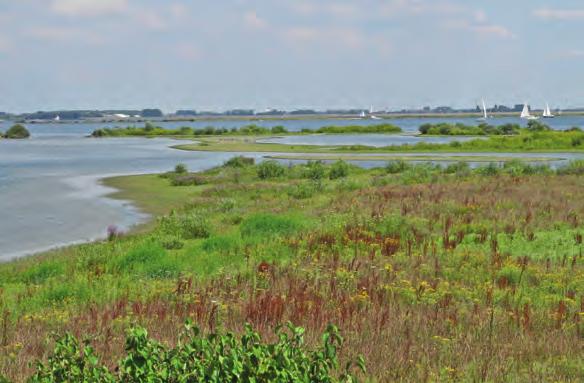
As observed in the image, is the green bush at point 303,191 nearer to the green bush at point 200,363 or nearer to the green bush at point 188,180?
the green bush at point 188,180

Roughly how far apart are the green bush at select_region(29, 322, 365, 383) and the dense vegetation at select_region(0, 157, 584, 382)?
0.02 metres

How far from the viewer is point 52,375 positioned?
16.3 ft

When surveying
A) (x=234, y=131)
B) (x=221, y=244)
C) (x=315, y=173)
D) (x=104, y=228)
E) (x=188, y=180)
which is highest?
(x=234, y=131)

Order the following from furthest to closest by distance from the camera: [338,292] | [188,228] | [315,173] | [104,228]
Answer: [315,173], [104,228], [188,228], [338,292]

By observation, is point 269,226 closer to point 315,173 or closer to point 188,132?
point 315,173

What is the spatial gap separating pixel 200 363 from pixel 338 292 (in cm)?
565

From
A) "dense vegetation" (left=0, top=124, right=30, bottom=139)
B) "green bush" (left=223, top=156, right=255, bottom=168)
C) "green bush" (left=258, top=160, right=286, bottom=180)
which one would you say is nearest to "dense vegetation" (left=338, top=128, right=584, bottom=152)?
"green bush" (left=223, top=156, right=255, bottom=168)

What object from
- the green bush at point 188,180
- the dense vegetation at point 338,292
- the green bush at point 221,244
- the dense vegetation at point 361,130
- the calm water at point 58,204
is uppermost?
the dense vegetation at point 361,130

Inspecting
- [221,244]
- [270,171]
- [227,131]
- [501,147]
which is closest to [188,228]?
[221,244]

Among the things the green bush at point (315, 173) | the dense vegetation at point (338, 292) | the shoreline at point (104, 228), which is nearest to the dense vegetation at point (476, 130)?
the green bush at point (315, 173)

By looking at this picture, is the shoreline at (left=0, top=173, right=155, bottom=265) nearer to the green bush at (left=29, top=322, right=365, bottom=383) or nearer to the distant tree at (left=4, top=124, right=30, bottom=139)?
the green bush at (left=29, top=322, right=365, bottom=383)

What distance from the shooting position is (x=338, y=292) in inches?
412

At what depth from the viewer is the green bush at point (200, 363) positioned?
480cm

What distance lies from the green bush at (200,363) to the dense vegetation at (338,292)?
20mm
